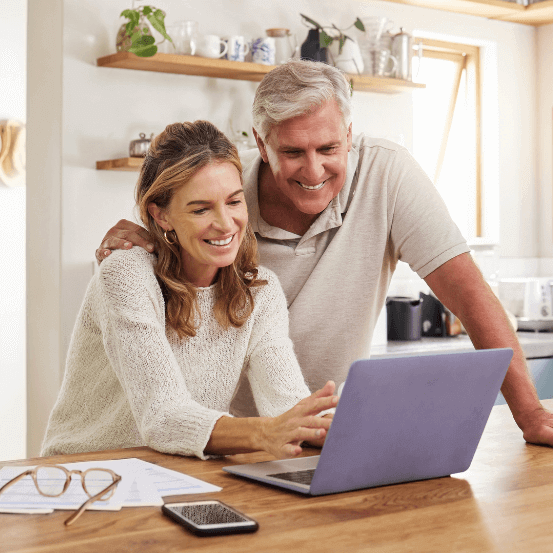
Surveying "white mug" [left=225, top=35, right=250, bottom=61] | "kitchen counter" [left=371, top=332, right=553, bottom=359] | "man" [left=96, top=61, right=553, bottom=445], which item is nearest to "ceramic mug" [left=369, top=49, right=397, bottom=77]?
"white mug" [left=225, top=35, right=250, bottom=61]

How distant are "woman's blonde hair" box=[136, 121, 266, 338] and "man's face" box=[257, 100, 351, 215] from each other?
5.0 inches

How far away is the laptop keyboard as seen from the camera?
1178 mm

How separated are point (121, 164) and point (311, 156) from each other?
1597 mm

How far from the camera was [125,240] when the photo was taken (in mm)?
1746

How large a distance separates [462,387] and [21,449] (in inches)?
137

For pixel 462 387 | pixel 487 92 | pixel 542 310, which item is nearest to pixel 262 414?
pixel 462 387

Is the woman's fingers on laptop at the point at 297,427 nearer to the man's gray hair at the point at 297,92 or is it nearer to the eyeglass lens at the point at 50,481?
the eyeglass lens at the point at 50,481

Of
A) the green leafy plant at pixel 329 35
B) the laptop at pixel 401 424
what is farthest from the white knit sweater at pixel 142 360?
the green leafy plant at pixel 329 35

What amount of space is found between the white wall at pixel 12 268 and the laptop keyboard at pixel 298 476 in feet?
10.8

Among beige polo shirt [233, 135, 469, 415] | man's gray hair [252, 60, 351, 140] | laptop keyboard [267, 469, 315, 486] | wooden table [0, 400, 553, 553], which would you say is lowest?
wooden table [0, 400, 553, 553]

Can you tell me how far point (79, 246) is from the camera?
3.30 metres

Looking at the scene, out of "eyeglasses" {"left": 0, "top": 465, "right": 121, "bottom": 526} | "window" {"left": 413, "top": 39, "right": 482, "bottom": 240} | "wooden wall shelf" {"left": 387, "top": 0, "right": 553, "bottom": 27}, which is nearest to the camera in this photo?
"eyeglasses" {"left": 0, "top": 465, "right": 121, "bottom": 526}

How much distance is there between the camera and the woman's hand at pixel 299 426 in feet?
4.07

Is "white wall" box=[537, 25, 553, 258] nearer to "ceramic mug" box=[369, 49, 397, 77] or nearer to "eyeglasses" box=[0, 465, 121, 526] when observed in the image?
"ceramic mug" box=[369, 49, 397, 77]
